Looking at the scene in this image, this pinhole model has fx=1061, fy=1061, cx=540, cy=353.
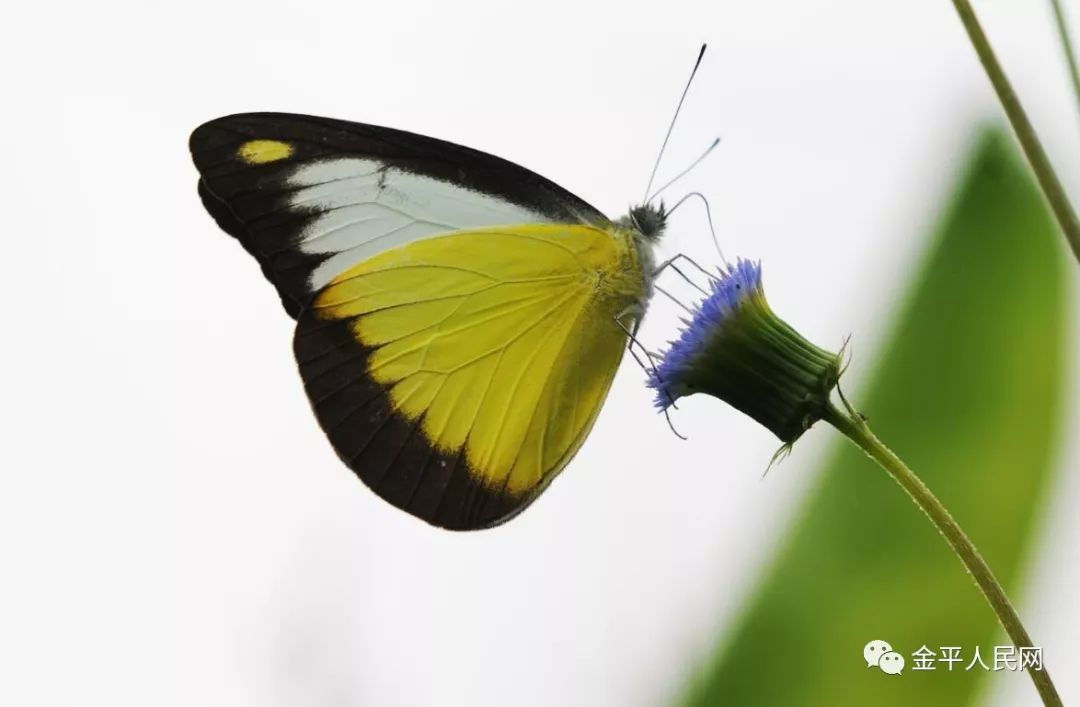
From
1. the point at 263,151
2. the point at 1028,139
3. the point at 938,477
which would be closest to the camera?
the point at 1028,139

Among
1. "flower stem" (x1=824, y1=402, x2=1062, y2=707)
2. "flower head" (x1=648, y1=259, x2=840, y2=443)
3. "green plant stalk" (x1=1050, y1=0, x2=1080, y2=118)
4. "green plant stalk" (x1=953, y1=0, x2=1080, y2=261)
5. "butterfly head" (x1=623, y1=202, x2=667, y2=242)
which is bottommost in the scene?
"flower stem" (x1=824, y1=402, x2=1062, y2=707)

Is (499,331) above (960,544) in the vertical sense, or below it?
above

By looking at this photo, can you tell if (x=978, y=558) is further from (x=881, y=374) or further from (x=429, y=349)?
(x=881, y=374)

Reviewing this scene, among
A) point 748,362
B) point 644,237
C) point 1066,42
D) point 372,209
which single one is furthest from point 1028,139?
point 372,209

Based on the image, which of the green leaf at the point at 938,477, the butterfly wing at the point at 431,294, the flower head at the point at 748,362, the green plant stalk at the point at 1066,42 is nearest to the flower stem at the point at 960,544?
the flower head at the point at 748,362

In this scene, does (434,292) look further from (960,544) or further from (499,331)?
(960,544)

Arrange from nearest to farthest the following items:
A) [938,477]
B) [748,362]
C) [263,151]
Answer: [748,362] → [263,151] → [938,477]

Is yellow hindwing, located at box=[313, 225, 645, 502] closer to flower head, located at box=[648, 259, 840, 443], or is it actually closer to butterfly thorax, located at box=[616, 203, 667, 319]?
butterfly thorax, located at box=[616, 203, 667, 319]

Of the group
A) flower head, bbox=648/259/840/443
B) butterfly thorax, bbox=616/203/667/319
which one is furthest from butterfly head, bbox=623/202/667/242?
flower head, bbox=648/259/840/443
